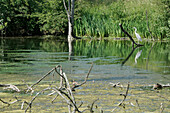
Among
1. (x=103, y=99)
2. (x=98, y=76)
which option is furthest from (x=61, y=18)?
(x=103, y=99)

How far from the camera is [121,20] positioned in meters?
25.1

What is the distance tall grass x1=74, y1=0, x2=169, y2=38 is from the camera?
22.0m

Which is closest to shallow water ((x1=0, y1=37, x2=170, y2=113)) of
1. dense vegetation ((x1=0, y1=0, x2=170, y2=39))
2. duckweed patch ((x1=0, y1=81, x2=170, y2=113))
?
duckweed patch ((x1=0, y1=81, x2=170, y2=113))

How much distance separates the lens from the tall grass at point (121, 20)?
2202 cm

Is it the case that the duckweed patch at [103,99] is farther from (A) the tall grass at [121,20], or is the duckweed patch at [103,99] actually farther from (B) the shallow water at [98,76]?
(A) the tall grass at [121,20]

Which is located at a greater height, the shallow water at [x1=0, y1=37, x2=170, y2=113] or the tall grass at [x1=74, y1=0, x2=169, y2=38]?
the tall grass at [x1=74, y1=0, x2=169, y2=38]

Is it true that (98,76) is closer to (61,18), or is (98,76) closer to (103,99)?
(103,99)

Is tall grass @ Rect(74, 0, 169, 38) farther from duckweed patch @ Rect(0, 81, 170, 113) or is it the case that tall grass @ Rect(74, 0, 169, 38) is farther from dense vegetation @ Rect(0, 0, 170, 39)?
duckweed patch @ Rect(0, 81, 170, 113)

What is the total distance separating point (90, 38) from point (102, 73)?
15.2 m

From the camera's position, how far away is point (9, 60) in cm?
1179

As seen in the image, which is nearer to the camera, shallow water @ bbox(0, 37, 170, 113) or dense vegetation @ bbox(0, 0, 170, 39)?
shallow water @ bbox(0, 37, 170, 113)

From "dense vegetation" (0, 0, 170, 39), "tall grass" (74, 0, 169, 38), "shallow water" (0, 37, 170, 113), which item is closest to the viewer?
"shallow water" (0, 37, 170, 113)

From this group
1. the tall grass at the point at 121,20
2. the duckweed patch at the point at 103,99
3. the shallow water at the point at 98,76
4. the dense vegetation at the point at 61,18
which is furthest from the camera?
the dense vegetation at the point at 61,18

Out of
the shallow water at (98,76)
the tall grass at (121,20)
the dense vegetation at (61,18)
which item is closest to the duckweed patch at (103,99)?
the shallow water at (98,76)
